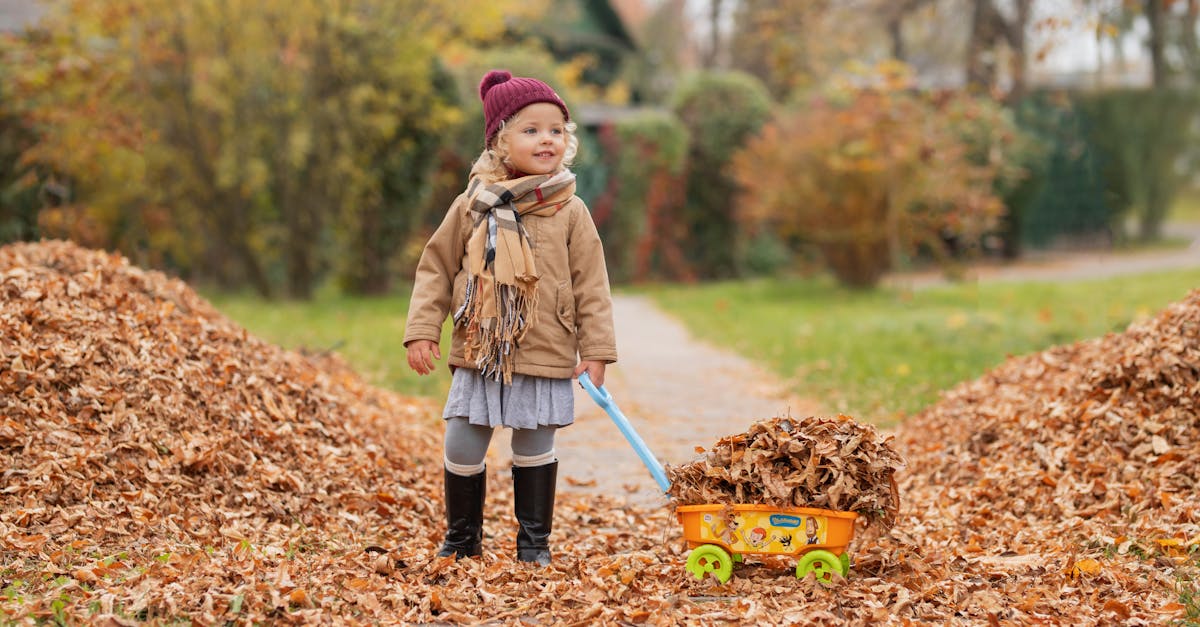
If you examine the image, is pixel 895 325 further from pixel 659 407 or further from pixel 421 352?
pixel 421 352

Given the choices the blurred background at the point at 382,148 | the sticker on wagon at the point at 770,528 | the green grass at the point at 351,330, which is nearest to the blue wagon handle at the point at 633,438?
the sticker on wagon at the point at 770,528

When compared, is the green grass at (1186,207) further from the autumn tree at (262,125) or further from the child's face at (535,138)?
the child's face at (535,138)

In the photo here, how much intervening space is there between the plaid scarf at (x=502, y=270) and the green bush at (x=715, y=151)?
46.8 feet

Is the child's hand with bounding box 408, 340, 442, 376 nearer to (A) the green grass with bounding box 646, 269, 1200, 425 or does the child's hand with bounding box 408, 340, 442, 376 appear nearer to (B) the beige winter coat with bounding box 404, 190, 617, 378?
(B) the beige winter coat with bounding box 404, 190, 617, 378

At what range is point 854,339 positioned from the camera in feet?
33.3

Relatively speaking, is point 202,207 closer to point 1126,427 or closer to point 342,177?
point 342,177

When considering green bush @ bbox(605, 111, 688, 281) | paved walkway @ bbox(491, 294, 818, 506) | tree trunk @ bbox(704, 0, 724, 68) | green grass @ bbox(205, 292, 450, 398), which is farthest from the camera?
tree trunk @ bbox(704, 0, 724, 68)

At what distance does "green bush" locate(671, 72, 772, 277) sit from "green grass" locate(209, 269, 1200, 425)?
1.99 meters

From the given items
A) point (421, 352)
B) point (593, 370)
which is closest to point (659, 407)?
point (593, 370)

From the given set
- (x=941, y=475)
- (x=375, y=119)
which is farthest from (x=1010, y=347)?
(x=375, y=119)

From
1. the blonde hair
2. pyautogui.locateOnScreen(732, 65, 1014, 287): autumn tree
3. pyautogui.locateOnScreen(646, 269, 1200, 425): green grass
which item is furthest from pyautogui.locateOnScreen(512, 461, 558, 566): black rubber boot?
pyautogui.locateOnScreen(732, 65, 1014, 287): autumn tree

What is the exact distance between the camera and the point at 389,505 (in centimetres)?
454

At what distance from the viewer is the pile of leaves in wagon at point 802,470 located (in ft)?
11.3

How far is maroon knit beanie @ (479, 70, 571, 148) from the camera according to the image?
3732 millimetres
